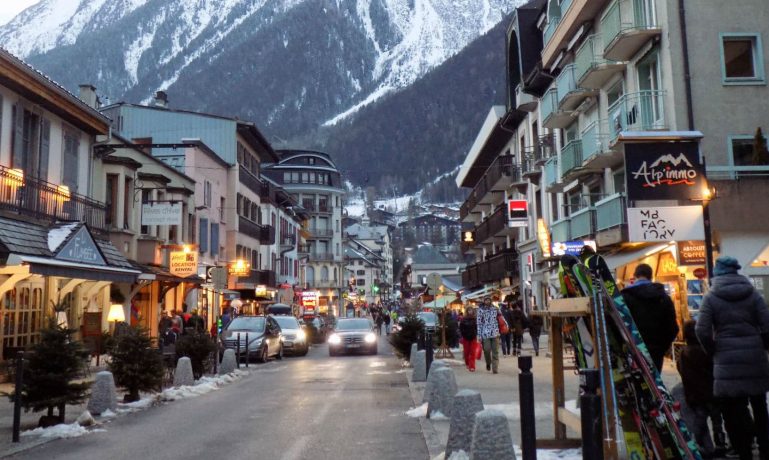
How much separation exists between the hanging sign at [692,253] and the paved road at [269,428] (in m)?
8.06

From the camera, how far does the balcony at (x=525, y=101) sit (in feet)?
123

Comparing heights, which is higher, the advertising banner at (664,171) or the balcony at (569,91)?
the balcony at (569,91)

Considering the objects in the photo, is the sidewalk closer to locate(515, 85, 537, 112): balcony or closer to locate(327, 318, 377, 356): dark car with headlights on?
locate(327, 318, 377, 356): dark car with headlights on

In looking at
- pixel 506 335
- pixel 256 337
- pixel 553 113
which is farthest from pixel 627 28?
pixel 256 337

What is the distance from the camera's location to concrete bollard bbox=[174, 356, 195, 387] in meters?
16.2

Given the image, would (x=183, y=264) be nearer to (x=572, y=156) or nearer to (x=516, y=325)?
(x=516, y=325)

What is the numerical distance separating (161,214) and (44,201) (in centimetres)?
808

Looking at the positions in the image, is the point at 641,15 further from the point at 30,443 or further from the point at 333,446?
the point at 30,443

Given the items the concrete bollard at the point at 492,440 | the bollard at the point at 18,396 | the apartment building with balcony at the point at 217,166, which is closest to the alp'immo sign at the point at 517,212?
the apartment building with balcony at the point at 217,166

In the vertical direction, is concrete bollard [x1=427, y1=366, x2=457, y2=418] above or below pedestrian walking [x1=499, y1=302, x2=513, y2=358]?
below

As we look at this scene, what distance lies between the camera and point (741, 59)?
2133cm

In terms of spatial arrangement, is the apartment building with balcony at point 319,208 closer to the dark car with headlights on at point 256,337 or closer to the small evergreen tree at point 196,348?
the dark car with headlights on at point 256,337

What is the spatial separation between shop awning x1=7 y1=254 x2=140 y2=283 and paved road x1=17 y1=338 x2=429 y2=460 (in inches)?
183

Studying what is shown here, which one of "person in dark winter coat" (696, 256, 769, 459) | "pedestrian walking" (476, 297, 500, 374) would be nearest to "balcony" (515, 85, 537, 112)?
"pedestrian walking" (476, 297, 500, 374)
